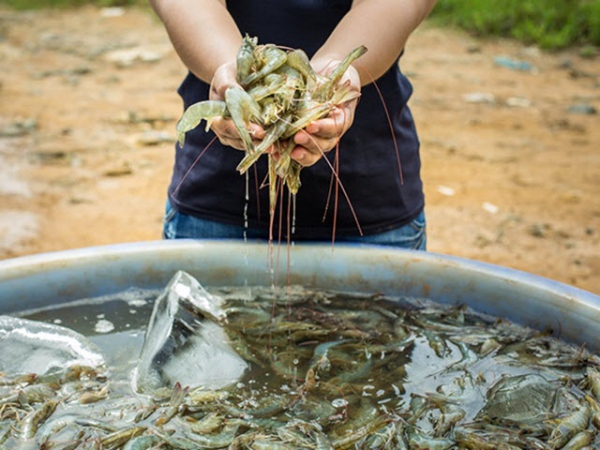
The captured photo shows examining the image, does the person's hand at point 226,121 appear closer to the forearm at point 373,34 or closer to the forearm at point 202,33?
the forearm at point 202,33

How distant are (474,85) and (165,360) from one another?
23.6 feet

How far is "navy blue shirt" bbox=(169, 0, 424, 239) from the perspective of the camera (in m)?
2.19

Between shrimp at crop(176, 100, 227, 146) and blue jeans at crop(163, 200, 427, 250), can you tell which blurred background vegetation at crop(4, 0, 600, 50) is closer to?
blue jeans at crop(163, 200, 427, 250)

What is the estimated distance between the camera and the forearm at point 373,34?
6.45 feet

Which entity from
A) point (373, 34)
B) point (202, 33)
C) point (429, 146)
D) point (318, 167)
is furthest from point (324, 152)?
point (429, 146)

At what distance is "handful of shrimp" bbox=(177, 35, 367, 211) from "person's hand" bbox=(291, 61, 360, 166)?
0.06ft

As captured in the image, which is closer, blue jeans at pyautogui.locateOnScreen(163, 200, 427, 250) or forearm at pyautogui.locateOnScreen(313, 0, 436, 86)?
forearm at pyautogui.locateOnScreen(313, 0, 436, 86)

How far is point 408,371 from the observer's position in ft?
6.88

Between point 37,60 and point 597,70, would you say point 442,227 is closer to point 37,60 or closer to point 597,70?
point 597,70

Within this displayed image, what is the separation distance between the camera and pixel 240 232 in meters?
2.36

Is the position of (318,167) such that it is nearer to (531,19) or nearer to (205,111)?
(205,111)

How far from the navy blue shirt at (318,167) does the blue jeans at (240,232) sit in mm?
24

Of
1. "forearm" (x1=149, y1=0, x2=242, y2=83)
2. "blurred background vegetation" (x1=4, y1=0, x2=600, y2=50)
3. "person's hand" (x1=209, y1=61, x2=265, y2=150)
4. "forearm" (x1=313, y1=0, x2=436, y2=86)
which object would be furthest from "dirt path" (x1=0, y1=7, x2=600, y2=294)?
"person's hand" (x1=209, y1=61, x2=265, y2=150)

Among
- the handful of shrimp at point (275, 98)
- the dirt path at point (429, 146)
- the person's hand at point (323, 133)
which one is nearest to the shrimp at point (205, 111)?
the handful of shrimp at point (275, 98)
